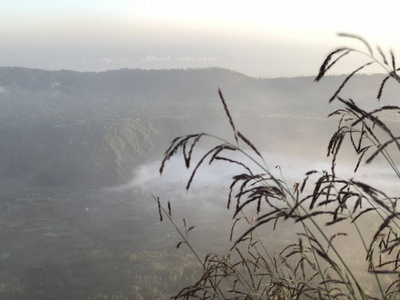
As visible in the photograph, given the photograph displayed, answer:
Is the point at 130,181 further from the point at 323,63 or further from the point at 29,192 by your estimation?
the point at 323,63

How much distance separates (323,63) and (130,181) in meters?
178

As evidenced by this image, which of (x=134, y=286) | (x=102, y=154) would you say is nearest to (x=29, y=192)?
(x=102, y=154)

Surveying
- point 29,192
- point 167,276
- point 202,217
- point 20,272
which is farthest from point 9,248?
point 29,192

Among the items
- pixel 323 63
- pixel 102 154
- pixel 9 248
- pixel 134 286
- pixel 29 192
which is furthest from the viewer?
pixel 102 154

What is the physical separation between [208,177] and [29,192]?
68.0m

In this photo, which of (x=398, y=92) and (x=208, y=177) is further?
(x=208, y=177)

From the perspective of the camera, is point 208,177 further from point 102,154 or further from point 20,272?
point 20,272

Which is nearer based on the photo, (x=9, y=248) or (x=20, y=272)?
(x=20, y=272)

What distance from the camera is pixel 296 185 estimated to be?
2260 millimetres

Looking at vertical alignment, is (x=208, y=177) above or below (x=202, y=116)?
below

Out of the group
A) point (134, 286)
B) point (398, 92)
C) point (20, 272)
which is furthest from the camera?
point (398, 92)

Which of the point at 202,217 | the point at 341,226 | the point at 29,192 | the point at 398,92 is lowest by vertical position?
the point at 29,192

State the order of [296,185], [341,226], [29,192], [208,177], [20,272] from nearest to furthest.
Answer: [296,185] < [341,226] < [20,272] < [29,192] < [208,177]

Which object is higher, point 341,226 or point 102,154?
point 341,226
